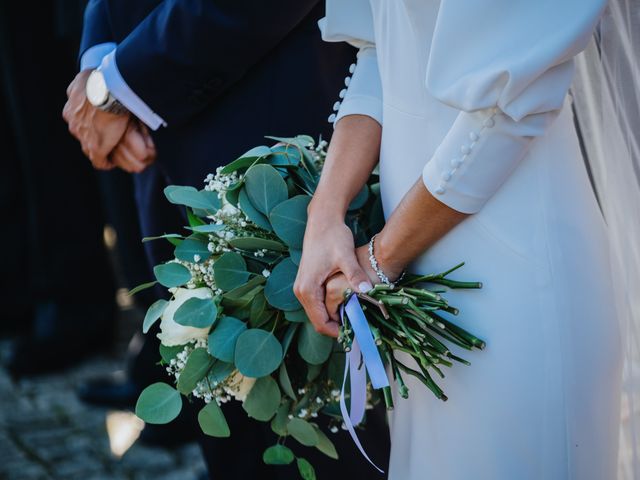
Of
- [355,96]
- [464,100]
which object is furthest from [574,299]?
[355,96]

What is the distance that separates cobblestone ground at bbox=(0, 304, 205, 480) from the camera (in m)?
2.97

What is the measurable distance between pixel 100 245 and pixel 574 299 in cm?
310

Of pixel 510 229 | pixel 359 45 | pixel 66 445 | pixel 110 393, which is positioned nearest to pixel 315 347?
pixel 510 229

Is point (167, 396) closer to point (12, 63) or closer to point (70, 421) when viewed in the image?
point (70, 421)

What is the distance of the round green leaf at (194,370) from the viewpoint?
1485 mm

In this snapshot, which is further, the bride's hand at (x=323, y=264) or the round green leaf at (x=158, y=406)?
the round green leaf at (x=158, y=406)

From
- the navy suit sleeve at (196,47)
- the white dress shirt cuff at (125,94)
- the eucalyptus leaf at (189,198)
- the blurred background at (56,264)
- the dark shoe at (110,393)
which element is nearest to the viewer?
the eucalyptus leaf at (189,198)

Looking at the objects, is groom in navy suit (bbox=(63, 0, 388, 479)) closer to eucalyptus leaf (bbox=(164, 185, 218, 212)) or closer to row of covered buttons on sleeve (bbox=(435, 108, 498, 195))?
eucalyptus leaf (bbox=(164, 185, 218, 212))

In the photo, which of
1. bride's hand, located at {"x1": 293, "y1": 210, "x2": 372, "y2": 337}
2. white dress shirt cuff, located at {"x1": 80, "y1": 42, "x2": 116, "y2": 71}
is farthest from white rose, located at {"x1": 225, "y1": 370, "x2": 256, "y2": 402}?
white dress shirt cuff, located at {"x1": 80, "y1": 42, "x2": 116, "y2": 71}

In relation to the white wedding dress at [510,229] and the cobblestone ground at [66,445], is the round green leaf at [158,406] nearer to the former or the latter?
the white wedding dress at [510,229]

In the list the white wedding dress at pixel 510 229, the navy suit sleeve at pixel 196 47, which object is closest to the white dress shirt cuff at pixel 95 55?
the navy suit sleeve at pixel 196 47

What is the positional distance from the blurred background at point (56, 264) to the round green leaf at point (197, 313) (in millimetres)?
1840

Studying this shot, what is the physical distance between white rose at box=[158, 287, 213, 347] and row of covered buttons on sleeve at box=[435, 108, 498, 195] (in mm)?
506

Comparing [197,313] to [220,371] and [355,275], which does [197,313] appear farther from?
[355,275]
